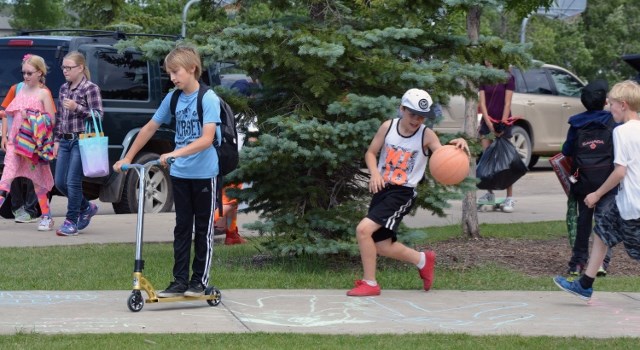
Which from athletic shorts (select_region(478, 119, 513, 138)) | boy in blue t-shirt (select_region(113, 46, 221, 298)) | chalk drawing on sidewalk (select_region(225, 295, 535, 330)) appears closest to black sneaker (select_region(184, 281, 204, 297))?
boy in blue t-shirt (select_region(113, 46, 221, 298))

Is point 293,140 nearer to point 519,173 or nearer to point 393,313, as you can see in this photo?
point 393,313

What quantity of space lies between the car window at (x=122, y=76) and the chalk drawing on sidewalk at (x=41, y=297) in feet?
17.2

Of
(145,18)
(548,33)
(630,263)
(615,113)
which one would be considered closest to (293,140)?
(615,113)

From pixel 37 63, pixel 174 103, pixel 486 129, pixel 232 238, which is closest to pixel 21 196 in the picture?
pixel 37 63

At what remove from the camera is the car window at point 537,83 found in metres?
20.9

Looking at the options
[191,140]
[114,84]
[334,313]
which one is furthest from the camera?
[114,84]

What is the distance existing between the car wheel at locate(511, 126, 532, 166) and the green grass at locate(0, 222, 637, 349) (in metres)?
9.48

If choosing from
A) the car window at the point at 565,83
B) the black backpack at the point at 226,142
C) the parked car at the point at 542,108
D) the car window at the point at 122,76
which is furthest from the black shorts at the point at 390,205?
the car window at the point at 565,83

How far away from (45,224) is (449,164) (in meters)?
5.35

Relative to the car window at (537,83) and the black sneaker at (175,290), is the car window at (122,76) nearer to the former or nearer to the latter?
the black sneaker at (175,290)

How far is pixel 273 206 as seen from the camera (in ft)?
30.4

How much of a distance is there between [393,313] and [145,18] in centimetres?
1712

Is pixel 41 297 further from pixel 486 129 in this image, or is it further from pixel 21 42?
pixel 486 129

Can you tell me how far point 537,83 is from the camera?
20969 millimetres
